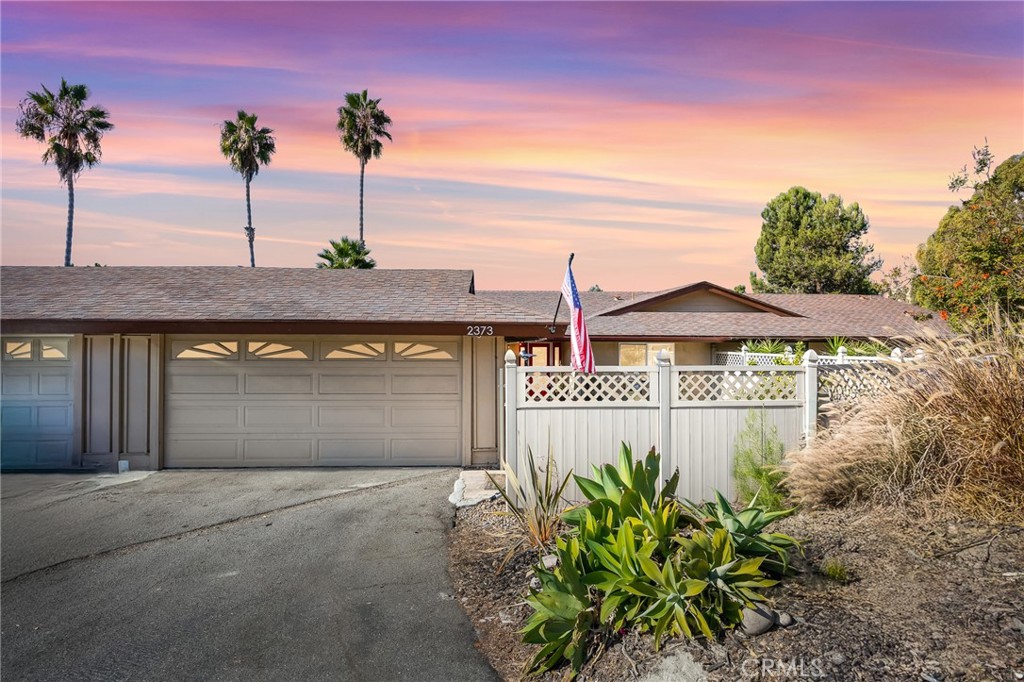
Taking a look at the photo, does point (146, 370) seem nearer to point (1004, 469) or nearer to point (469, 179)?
point (469, 179)

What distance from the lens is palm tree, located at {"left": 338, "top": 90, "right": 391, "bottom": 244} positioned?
34.1 metres

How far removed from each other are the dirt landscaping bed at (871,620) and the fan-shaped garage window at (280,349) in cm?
702

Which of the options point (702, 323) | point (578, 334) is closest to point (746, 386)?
point (578, 334)

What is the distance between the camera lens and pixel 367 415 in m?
11.2

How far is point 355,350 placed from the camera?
36.9 ft

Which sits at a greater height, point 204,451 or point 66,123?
point 66,123

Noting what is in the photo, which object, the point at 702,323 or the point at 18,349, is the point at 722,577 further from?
the point at 702,323

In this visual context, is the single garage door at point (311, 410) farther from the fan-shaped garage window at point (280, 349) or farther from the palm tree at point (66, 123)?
the palm tree at point (66, 123)

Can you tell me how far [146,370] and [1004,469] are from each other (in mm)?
11904

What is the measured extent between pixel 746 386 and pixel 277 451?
7766 millimetres

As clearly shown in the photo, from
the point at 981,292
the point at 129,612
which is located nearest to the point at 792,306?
the point at 981,292

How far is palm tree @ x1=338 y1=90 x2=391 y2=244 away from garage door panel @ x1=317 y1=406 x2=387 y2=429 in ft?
86.2

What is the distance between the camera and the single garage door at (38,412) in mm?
11242

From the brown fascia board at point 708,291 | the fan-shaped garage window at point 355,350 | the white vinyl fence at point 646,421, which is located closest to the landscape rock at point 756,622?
the white vinyl fence at point 646,421
